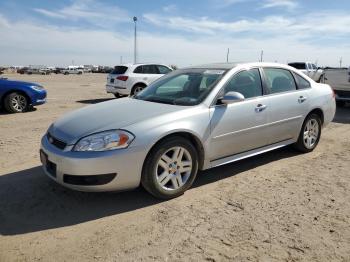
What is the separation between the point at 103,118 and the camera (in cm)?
430

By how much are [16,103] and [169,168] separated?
8.14m

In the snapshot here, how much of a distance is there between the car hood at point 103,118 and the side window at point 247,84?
2.92 feet

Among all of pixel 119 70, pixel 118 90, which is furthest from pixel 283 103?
pixel 119 70

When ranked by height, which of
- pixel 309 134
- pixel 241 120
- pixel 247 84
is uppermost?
pixel 247 84

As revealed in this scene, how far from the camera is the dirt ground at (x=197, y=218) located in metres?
3.18

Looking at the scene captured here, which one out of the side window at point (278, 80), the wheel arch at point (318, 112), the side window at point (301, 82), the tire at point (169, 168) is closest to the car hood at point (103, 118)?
the tire at point (169, 168)

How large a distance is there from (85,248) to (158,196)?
3.79 ft

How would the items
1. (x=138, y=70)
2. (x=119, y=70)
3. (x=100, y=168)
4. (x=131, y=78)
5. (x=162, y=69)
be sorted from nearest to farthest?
(x=100, y=168) < (x=131, y=78) < (x=138, y=70) < (x=119, y=70) < (x=162, y=69)

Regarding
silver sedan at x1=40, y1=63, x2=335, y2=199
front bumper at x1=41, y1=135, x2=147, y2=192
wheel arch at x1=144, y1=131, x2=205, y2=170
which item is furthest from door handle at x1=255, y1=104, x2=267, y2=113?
front bumper at x1=41, y1=135, x2=147, y2=192

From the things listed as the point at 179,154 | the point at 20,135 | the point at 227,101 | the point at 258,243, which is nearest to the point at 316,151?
the point at 227,101

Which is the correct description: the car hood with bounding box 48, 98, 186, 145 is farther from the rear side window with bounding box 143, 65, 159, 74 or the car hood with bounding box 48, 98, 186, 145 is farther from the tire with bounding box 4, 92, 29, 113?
the rear side window with bounding box 143, 65, 159, 74

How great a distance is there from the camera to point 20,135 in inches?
300

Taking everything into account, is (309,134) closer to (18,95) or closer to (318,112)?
(318,112)

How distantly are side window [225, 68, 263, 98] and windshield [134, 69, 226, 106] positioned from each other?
19 cm
